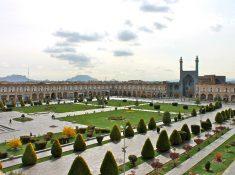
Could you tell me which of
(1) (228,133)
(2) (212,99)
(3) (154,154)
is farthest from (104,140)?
(2) (212,99)

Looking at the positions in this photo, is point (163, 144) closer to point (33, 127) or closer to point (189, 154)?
point (189, 154)

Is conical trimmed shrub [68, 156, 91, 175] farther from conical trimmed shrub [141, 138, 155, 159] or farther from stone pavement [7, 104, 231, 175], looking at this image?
conical trimmed shrub [141, 138, 155, 159]

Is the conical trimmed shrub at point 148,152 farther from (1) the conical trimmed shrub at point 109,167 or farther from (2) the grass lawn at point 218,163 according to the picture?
(1) the conical trimmed shrub at point 109,167

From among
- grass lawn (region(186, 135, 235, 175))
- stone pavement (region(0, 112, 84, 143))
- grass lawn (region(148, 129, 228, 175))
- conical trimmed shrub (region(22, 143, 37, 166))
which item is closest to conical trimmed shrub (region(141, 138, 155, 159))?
grass lawn (region(148, 129, 228, 175))

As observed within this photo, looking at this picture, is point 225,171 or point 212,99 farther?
point 212,99

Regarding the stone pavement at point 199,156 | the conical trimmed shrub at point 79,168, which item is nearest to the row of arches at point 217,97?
the stone pavement at point 199,156

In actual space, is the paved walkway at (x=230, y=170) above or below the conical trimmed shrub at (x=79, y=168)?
below

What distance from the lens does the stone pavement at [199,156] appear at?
955 inches

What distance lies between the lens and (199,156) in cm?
2847

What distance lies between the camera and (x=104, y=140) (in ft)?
115

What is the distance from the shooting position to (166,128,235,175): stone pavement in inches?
955

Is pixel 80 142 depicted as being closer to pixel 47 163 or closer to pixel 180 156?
pixel 47 163

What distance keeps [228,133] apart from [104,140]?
16.4 metres

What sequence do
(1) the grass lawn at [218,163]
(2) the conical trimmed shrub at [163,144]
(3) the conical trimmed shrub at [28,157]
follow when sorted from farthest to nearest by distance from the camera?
(2) the conical trimmed shrub at [163,144] → (3) the conical trimmed shrub at [28,157] → (1) the grass lawn at [218,163]
